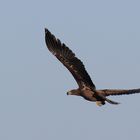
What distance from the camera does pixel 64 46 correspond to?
10.2m

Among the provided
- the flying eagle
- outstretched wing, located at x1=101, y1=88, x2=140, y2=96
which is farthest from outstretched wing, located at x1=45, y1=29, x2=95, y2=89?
outstretched wing, located at x1=101, y1=88, x2=140, y2=96

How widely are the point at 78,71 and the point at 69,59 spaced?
475 millimetres

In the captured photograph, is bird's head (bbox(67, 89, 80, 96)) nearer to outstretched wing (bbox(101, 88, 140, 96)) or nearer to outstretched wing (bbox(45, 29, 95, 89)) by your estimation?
outstretched wing (bbox(45, 29, 95, 89))

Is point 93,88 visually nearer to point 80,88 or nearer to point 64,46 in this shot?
point 80,88

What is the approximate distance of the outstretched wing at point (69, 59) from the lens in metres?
10.1

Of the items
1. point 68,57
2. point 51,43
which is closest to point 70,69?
point 68,57

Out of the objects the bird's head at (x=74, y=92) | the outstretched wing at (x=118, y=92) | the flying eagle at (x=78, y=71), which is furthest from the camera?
the bird's head at (x=74, y=92)

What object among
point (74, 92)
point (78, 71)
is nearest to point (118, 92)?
point (78, 71)

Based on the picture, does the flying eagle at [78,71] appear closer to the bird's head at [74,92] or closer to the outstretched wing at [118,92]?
the outstretched wing at [118,92]

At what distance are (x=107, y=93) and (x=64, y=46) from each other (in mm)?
1984

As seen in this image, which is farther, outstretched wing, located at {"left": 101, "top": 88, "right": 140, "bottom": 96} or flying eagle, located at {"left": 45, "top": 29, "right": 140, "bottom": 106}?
flying eagle, located at {"left": 45, "top": 29, "right": 140, "bottom": 106}

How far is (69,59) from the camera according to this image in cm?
1029

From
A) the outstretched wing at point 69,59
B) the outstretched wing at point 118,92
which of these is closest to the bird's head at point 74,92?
the outstretched wing at point 69,59

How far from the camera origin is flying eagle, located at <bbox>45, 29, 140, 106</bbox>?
32.9 ft
